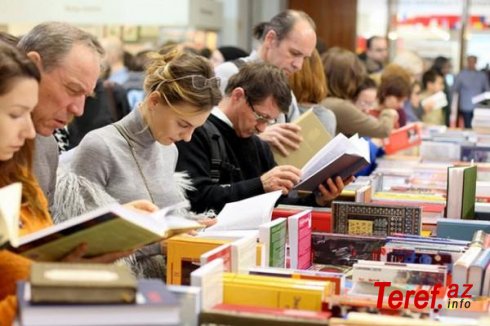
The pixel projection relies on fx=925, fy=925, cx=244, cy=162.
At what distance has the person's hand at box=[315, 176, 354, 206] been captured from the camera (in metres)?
3.92

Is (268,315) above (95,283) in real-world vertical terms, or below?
below

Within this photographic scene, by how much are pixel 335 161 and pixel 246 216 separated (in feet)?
2.64

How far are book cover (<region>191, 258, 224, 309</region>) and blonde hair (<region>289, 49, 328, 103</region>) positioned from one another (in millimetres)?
3221

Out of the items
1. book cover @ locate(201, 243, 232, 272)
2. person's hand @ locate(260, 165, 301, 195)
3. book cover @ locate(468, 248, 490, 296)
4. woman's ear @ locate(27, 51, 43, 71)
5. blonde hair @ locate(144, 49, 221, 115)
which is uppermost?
woman's ear @ locate(27, 51, 43, 71)

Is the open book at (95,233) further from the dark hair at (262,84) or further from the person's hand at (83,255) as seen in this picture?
the dark hair at (262,84)

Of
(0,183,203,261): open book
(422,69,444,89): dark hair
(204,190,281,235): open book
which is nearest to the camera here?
(0,183,203,261): open book

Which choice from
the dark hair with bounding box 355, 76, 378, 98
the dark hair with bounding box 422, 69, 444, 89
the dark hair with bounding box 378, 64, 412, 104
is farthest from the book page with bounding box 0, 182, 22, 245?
the dark hair with bounding box 422, 69, 444, 89

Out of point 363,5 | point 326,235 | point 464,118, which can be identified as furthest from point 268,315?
point 363,5

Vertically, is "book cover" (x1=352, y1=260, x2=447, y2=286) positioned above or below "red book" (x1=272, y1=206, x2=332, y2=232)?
above

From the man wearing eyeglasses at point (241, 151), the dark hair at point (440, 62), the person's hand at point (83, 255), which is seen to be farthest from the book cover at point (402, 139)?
the dark hair at point (440, 62)

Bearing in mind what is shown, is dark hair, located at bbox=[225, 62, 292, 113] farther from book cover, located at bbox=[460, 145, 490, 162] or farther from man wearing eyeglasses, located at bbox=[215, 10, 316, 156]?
book cover, located at bbox=[460, 145, 490, 162]

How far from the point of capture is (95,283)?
1.68 m

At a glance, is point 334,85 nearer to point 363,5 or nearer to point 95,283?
point 95,283

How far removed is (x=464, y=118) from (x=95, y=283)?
40.7 feet
